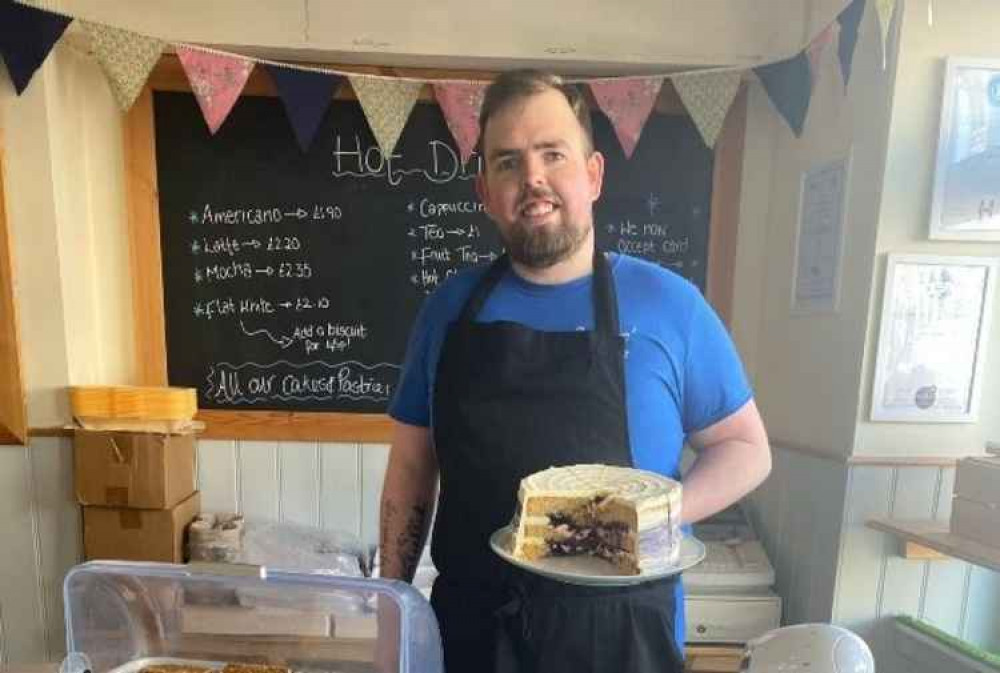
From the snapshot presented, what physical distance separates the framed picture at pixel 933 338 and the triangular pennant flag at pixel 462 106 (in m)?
1.29

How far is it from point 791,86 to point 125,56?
1.99 metres

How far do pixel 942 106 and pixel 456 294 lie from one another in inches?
53.0

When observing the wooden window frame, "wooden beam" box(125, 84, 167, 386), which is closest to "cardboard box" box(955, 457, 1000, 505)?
the wooden window frame

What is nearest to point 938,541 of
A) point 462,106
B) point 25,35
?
point 462,106

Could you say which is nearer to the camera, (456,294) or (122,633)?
(122,633)

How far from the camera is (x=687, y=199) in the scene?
2.29 m

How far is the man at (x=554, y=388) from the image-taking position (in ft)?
3.34

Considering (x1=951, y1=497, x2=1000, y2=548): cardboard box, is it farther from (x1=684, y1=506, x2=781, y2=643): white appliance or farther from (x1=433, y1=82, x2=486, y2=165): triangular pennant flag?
(x1=433, y1=82, x2=486, y2=165): triangular pennant flag

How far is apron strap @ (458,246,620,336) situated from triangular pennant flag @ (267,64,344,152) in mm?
1248

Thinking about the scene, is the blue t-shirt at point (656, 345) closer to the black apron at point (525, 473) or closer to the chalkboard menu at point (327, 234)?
the black apron at point (525, 473)

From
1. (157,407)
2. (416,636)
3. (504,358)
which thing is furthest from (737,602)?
(157,407)

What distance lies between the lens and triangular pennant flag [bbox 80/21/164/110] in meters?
1.91

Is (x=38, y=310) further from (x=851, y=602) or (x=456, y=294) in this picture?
(x=851, y=602)

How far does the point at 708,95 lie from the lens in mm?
2066
